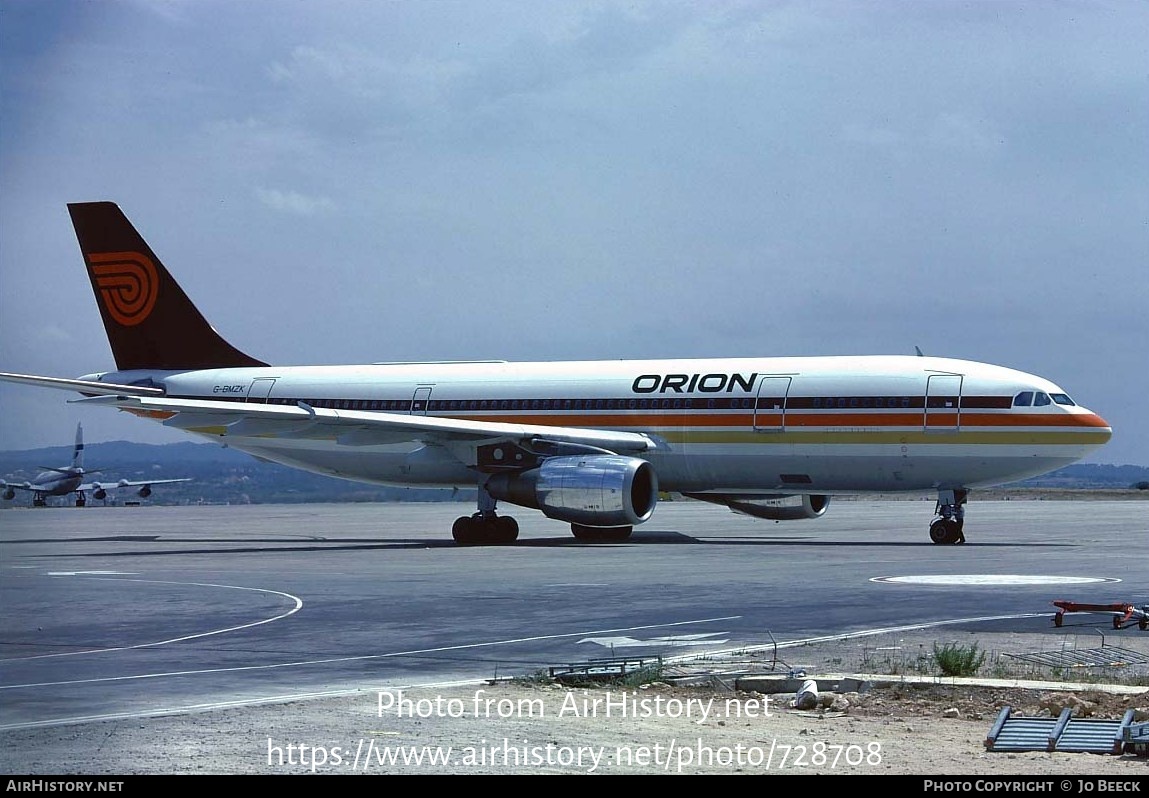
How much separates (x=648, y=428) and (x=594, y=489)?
11.7ft

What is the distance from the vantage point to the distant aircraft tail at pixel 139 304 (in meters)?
42.5

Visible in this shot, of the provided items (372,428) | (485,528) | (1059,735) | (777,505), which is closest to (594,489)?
(485,528)

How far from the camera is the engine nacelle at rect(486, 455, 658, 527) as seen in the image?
31734 mm

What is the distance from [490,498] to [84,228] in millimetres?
15575

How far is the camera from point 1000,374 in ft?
106

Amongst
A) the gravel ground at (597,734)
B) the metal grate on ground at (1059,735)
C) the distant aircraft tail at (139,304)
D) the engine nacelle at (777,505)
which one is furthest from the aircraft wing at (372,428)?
the metal grate on ground at (1059,735)

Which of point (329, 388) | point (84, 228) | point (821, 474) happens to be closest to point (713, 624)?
point (821, 474)

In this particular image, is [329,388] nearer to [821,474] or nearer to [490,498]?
[490,498]

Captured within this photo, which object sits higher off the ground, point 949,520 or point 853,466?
point 853,466

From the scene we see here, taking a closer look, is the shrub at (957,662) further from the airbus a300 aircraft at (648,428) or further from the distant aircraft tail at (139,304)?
the distant aircraft tail at (139,304)

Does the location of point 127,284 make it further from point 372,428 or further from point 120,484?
point 120,484

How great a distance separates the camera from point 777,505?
124 feet

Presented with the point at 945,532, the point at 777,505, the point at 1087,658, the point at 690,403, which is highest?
the point at 690,403

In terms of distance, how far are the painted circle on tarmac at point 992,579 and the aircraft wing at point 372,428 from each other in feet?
41.2
